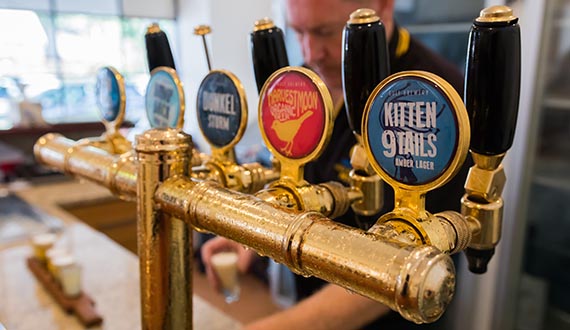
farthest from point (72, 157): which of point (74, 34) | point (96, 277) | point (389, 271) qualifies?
point (74, 34)

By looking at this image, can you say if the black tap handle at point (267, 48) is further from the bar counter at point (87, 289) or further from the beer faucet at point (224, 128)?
the bar counter at point (87, 289)

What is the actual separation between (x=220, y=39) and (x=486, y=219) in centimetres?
322

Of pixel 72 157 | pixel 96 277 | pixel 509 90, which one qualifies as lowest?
pixel 96 277

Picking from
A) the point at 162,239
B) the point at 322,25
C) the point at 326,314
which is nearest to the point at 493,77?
the point at 162,239

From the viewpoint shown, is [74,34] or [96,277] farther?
[74,34]

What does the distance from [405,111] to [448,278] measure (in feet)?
0.39

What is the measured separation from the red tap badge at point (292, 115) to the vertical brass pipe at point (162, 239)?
0.32 ft

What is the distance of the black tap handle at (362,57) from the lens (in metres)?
0.39

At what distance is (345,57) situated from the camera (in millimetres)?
408

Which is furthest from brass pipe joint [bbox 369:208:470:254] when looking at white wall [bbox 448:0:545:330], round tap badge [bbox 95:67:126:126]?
white wall [bbox 448:0:545:330]

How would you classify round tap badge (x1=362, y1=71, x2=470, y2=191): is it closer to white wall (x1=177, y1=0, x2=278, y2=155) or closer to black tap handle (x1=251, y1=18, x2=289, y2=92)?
black tap handle (x1=251, y1=18, x2=289, y2=92)

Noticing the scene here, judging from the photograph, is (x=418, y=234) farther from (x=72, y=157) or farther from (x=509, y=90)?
(x=72, y=157)

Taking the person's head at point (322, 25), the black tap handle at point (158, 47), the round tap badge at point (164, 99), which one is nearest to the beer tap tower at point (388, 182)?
the round tap badge at point (164, 99)

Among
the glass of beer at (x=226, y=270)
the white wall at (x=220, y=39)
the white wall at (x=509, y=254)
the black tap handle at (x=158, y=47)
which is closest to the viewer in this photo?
the black tap handle at (x=158, y=47)
